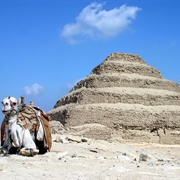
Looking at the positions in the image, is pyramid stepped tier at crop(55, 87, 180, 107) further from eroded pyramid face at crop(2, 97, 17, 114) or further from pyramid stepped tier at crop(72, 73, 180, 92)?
eroded pyramid face at crop(2, 97, 17, 114)

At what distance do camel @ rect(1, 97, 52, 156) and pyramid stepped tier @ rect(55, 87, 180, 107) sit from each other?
2276 cm

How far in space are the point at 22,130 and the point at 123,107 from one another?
23518 mm

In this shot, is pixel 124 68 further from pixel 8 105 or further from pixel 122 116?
pixel 8 105

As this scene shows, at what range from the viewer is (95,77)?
35094mm

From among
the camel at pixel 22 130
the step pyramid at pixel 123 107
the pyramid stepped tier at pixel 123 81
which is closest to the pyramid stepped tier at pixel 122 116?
the step pyramid at pixel 123 107

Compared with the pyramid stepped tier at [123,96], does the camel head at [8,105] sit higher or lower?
lower

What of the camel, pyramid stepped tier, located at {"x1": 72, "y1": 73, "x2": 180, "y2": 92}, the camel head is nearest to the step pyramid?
pyramid stepped tier, located at {"x1": 72, "y1": 73, "x2": 180, "y2": 92}

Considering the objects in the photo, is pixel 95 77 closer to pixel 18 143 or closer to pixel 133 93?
pixel 133 93

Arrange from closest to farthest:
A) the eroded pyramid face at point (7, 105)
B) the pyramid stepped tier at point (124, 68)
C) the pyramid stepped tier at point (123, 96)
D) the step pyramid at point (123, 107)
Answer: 1. the eroded pyramid face at point (7, 105)
2. the step pyramid at point (123, 107)
3. the pyramid stepped tier at point (123, 96)
4. the pyramid stepped tier at point (124, 68)

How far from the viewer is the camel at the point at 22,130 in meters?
8.73

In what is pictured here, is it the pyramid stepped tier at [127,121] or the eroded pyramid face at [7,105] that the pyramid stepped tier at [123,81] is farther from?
the eroded pyramid face at [7,105]

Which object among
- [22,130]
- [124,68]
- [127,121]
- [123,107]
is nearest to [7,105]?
[22,130]

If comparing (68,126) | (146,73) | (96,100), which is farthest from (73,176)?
(146,73)

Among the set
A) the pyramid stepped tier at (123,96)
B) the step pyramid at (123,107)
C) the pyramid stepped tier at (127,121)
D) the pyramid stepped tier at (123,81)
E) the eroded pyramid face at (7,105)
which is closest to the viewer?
the eroded pyramid face at (7,105)
